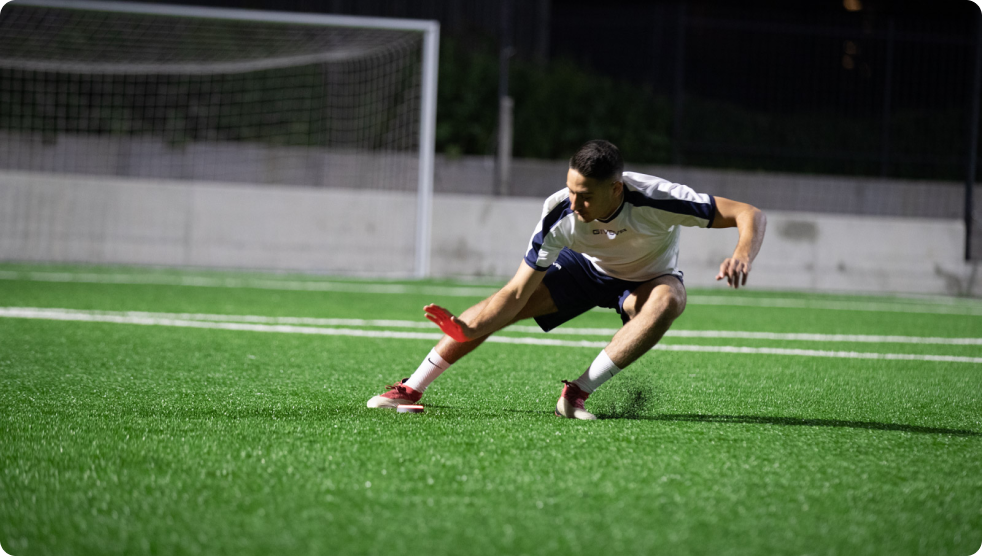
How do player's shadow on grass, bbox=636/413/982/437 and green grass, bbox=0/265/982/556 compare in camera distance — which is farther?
player's shadow on grass, bbox=636/413/982/437

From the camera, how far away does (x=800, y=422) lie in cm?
360

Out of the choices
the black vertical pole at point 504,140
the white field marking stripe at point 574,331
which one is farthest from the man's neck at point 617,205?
the black vertical pole at point 504,140

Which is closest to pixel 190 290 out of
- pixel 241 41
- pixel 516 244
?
pixel 516 244

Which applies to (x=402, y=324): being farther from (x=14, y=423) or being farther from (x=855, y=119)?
(x=855, y=119)

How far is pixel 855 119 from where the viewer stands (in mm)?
16078

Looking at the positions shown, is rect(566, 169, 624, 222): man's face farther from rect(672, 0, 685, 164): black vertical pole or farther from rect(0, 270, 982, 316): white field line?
rect(672, 0, 685, 164): black vertical pole

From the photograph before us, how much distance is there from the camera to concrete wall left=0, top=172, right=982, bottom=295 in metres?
12.0

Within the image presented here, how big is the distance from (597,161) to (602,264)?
2.55 feet

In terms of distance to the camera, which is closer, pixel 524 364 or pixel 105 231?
pixel 524 364

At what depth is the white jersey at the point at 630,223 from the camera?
3.58m

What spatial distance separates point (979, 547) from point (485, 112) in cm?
1485

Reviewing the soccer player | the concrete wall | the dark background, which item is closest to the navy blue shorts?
the soccer player

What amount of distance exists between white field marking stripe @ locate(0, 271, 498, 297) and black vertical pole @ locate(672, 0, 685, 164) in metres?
5.33

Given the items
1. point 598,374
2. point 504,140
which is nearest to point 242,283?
point 504,140
